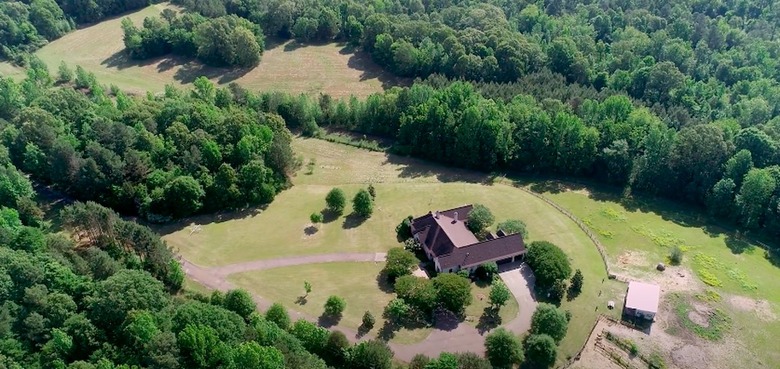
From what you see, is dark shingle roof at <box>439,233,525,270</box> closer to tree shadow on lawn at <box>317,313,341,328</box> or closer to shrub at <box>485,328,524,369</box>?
shrub at <box>485,328,524,369</box>

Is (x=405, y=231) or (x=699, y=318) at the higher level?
(x=405, y=231)

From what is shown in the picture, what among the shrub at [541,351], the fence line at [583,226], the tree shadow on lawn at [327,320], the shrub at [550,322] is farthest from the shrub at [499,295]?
the tree shadow on lawn at [327,320]

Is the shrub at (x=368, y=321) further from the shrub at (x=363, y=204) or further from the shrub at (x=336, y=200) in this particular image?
the shrub at (x=336, y=200)

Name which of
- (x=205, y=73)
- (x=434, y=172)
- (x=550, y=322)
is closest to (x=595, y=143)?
(x=434, y=172)

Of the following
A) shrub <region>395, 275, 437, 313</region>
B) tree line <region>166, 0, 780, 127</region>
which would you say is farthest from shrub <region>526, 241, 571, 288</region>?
tree line <region>166, 0, 780, 127</region>

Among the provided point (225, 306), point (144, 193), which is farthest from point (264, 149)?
point (225, 306)

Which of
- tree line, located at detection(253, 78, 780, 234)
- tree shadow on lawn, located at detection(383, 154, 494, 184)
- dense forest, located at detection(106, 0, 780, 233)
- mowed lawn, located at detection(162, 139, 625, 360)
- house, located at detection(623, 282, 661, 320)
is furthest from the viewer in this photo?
tree shadow on lawn, located at detection(383, 154, 494, 184)

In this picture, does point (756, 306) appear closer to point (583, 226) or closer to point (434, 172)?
point (583, 226)
